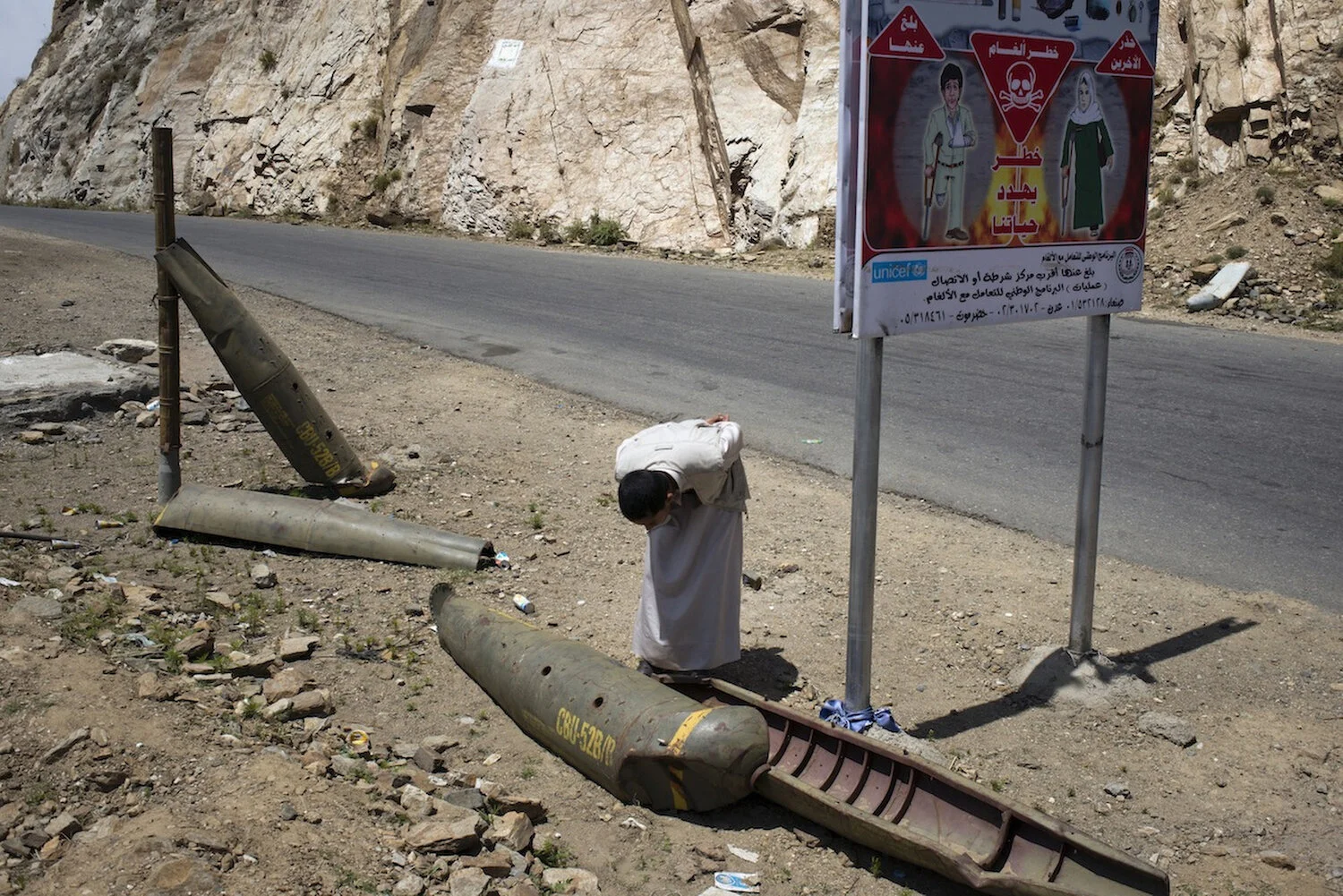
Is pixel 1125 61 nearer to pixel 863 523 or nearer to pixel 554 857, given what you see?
pixel 863 523

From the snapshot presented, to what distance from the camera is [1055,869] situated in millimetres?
3266

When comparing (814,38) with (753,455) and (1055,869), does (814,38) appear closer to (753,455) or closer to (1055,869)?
(753,455)

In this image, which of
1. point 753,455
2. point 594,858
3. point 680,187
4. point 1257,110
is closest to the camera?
point 594,858

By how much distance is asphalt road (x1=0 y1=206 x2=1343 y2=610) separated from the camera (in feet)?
20.4

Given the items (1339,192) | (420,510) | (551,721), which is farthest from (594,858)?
(1339,192)

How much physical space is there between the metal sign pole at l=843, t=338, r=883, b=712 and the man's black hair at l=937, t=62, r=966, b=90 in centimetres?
85

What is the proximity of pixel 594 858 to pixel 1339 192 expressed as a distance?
1326 centimetres

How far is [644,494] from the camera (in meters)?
4.01

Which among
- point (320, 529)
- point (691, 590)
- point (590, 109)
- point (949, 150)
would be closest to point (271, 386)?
point (320, 529)

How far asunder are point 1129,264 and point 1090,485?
0.89 m

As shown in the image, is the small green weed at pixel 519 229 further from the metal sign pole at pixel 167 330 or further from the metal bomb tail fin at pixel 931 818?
the metal bomb tail fin at pixel 931 818

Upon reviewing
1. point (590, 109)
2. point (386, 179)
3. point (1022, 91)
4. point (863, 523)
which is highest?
point (590, 109)

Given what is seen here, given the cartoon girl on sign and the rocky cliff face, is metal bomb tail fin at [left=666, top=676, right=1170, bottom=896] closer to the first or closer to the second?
the cartoon girl on sign

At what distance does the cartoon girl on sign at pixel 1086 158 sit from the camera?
419cm
